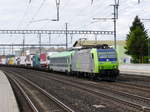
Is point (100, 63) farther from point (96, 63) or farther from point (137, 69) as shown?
point (137, 69)

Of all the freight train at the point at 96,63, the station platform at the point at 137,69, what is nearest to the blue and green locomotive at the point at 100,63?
the freight train at the point at 96,63

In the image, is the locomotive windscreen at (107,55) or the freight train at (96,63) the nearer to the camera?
the freight train at (96,63)

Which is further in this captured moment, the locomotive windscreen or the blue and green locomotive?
the locomotive windscreen

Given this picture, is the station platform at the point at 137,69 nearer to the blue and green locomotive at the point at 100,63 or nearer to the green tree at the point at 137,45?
the blue and green locomotive at the point at 100,63

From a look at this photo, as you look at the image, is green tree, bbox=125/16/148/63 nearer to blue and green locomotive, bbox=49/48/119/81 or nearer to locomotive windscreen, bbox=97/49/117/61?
blue and green locomotive, bbox=49/48/119/81

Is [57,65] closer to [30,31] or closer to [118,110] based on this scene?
[30,31]

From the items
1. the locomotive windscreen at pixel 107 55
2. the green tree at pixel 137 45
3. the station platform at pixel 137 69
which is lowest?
the station platform at pixel 137 69

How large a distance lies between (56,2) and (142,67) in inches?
820

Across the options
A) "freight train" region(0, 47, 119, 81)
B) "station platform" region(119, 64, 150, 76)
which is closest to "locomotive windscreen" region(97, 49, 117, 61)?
"freight train" region(0, 47, 119, 81)

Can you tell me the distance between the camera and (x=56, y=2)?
93.8 ft

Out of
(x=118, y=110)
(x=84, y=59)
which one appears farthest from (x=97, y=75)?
(x=118, y=110)

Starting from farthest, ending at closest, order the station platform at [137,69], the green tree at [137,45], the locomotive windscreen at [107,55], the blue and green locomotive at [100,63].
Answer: the green tree at [137,45] → the station platform at [137,69] → the locomotive windscreen at [107,55] → the blue and green locomotive at [100,63]

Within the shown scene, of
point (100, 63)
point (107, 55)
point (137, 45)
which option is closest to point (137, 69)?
point (107, 55)

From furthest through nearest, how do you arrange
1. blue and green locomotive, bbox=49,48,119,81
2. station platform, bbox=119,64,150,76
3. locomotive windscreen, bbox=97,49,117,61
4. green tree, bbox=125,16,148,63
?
green tree, bbox=125,16,148,63 < station platform, bbox=119,64,150,76 < locomotive windscreen, bbox=97,49,117,61 < blue and green locomotive, bbox=49,48,119,81
